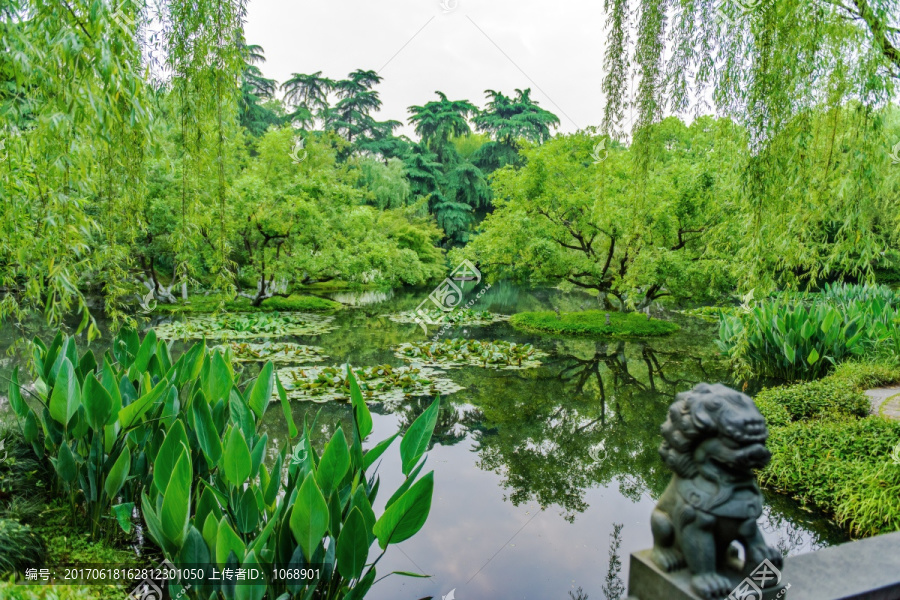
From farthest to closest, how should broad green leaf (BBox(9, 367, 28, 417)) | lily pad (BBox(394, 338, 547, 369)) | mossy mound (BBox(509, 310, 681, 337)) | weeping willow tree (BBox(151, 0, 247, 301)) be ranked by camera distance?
mossy mound (BBox(509, 310, 681, 337)) → lily pad (BBox(394, 338, 547, 369)) → weeping willow tree (BBox(151, 0, 247, 301)) → broad green leaf (BBox(9, 367, 28, 417))

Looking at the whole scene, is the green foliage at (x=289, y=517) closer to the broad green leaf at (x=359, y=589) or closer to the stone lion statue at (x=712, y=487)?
the broad green leaf at (x=359, y=589)

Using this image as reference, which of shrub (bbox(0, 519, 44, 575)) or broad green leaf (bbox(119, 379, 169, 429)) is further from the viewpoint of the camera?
broad green leaf (bbox(119, 379, 169, 429))

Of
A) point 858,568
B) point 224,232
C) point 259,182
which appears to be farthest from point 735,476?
point 259,182

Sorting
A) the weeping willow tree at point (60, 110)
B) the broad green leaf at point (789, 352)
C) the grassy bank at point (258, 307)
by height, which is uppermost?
the weeping willow tree at point (60, 110)

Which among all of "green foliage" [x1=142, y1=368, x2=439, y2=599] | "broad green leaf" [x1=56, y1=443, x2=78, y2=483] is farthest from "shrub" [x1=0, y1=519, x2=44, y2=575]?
"green foliage" [x1=142, y1=368, x2=439, y2=599]

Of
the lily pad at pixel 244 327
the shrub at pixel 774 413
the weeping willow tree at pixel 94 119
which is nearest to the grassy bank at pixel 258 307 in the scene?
the lily pad at pixel 244 327

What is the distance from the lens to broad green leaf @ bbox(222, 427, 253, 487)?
76.5 inches

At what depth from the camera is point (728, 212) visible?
29.0ft

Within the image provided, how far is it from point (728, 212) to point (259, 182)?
323 inches

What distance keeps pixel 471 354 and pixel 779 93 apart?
5.45 metres

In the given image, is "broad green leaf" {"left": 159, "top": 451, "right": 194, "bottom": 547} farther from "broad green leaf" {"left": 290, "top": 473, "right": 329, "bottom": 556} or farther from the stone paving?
the stone paving

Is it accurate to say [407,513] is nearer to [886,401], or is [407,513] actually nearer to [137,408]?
[137,408]

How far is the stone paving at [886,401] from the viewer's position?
4.36 metres

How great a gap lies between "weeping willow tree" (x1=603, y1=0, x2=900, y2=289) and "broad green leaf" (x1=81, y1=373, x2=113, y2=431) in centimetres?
306
